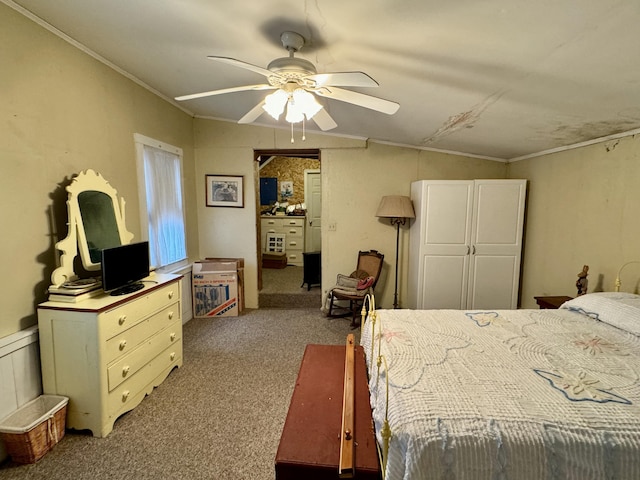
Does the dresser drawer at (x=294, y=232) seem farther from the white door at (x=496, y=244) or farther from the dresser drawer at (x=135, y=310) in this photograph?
the dresser drawer at (x=135, y=310)

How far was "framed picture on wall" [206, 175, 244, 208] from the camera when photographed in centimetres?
411

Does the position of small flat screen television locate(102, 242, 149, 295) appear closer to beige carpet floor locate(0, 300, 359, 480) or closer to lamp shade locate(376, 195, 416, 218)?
beige carpet floor locate(0, 300, 359, 480)

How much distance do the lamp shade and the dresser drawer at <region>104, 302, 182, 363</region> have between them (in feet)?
8.34

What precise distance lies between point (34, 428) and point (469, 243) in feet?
13.0

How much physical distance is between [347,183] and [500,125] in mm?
1914

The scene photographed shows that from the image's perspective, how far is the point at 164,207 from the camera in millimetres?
3428

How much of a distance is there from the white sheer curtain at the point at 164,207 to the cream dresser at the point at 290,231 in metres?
2.57

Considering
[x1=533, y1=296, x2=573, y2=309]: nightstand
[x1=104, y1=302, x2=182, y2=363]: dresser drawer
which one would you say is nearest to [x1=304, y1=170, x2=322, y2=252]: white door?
[x1=104, y1=302, x2=182, y2=363]: dresser drawer

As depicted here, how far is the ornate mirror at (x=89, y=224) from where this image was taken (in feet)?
6.69

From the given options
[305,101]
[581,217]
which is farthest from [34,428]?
[581,217]

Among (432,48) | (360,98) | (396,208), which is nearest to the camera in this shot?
(432,48)

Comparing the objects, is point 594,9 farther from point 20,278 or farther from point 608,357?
point 20,278

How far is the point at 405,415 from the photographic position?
1.13 m

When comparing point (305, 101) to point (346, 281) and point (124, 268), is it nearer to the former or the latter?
point (124, 268)
